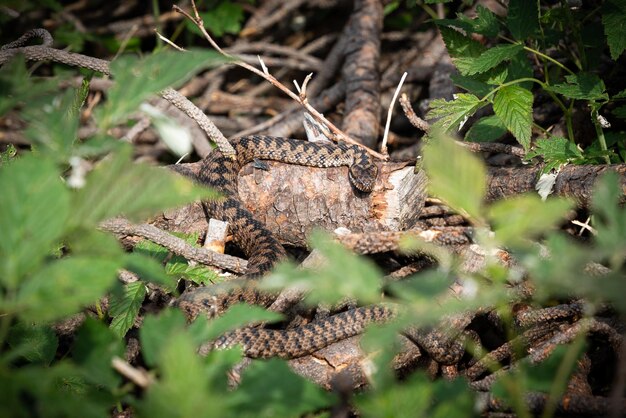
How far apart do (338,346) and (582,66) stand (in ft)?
10.5

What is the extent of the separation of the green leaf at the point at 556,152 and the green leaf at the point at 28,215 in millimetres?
3497

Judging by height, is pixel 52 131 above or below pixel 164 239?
above

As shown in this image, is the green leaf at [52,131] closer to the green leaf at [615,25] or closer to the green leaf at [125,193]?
the green leaf at [125,193]

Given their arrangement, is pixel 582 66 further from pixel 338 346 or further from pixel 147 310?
pixel 147 310

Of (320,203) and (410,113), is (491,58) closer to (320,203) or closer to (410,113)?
(410,113)

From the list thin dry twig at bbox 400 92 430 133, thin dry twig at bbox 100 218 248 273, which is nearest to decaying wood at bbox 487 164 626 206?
thin dry twig at bbox 400 92 430 133

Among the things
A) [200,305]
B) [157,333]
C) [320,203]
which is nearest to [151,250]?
[200,305]

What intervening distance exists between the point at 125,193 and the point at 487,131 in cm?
383

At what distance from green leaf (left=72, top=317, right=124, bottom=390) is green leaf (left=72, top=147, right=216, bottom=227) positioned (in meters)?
0.46

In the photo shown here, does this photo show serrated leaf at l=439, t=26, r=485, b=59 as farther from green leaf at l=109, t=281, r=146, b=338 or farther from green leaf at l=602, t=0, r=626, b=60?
green leaf at l=109, t=281, r=146, b=338

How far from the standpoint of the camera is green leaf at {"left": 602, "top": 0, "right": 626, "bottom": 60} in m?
4.51

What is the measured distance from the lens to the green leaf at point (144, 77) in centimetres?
190

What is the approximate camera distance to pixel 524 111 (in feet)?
14.8

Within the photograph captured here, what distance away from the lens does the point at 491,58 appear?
15.2 ft
